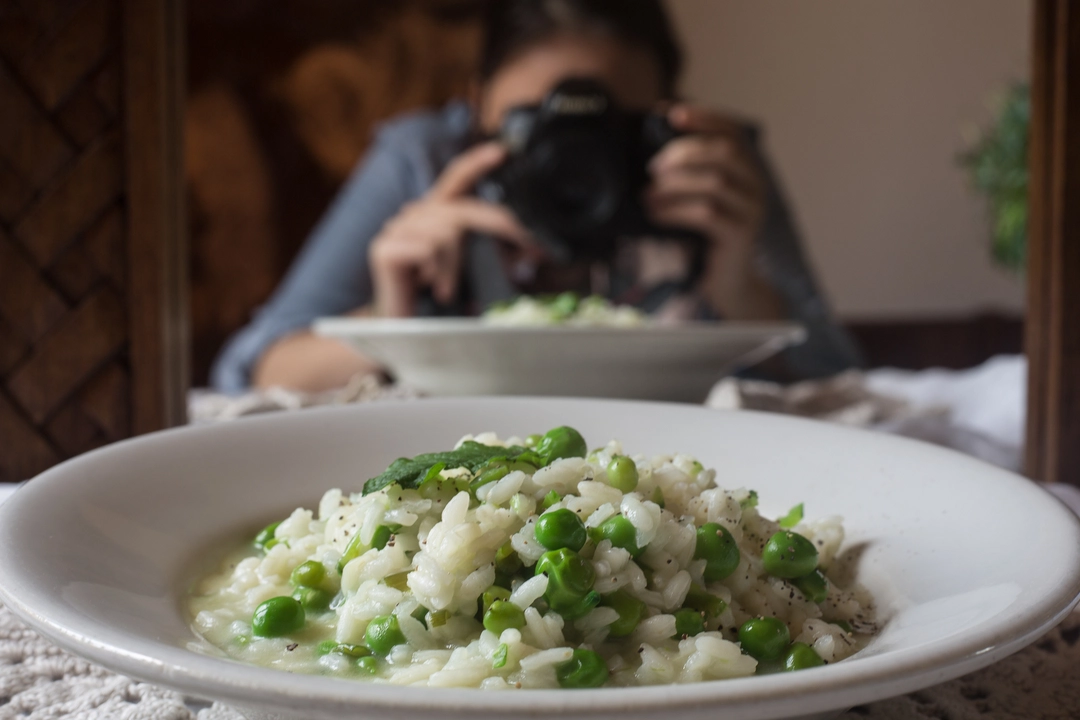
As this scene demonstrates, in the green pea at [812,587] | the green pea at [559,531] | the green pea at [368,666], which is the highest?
the green pea at [559,531]

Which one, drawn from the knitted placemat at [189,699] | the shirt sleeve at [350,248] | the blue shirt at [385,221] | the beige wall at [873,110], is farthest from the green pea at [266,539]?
the beige wall at [873,110]

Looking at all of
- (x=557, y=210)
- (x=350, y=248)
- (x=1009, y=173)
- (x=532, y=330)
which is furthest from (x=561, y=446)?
(x=1009, y=173)

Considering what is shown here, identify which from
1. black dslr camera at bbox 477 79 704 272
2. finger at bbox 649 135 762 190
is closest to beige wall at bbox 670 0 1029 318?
finger at bbox 649 135 762 190

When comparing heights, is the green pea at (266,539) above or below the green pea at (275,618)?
below

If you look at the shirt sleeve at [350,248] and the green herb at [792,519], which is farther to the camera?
the shirt sleeve at [350,248]

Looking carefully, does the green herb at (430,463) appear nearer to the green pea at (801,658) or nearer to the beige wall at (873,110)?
the green pea at (801,658)

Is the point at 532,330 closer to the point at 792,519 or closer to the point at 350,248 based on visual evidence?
the point at 792,519

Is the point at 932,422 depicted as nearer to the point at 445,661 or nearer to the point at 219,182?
the point at 445,661

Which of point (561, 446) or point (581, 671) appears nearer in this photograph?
point (581, 671)
